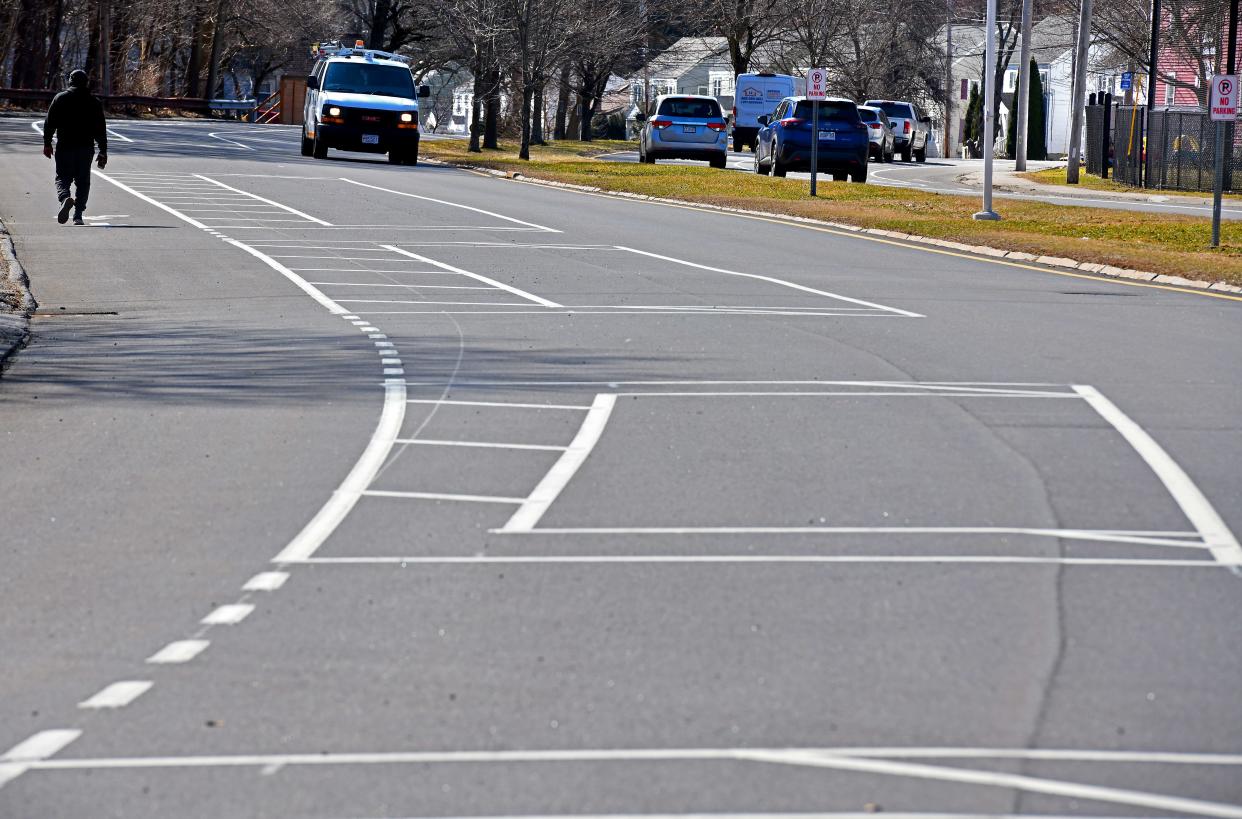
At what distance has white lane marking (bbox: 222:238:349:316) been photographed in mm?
15812

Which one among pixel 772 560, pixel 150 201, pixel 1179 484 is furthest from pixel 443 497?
pixel 150 201

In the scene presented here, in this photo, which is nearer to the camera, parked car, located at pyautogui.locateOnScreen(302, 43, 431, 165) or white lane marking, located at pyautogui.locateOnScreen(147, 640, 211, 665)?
white lane marking, located at pyautogui.locateOnScreen(147, 640, 211, 665)

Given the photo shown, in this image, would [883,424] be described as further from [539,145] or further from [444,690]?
[539,145]

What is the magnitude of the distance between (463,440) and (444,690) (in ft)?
14.0

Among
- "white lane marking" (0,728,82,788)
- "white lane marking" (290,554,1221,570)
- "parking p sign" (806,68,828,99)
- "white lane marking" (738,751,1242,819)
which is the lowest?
"white lane marking" (0,728,82,788)

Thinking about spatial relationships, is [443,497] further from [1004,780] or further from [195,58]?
[195,58]

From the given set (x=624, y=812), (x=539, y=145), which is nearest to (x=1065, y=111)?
(x=539, y=145)

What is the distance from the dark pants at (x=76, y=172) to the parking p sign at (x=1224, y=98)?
13.5 meters

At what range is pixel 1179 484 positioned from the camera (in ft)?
28.5

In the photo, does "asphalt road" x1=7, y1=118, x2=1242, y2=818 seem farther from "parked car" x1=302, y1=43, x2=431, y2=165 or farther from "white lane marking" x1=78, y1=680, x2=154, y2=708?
"parked car" x1=302, y1=43, x2=431, y2=165

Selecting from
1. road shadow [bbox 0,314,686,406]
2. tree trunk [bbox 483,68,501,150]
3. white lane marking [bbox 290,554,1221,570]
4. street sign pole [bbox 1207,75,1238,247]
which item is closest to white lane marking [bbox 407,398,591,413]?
road shadow [bbox 0,314,686,406]

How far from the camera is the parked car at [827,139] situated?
39.8 metres

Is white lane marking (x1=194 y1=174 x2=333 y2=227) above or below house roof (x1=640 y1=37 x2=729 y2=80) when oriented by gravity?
below

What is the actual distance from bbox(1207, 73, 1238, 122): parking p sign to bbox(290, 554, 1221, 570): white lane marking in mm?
16075
